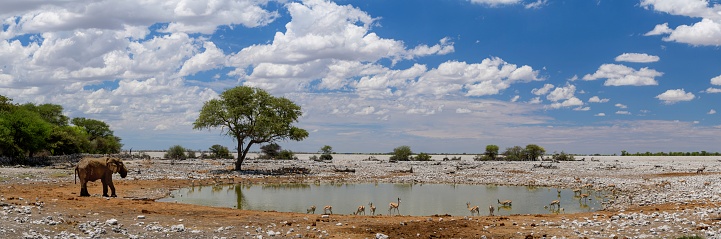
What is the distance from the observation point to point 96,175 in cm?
2689

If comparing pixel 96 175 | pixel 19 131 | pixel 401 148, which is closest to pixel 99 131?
pixel 19 131

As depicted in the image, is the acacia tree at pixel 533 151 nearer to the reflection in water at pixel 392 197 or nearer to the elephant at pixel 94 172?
the reflection in water at pixel 392 197

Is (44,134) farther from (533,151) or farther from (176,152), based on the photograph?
(533,151)

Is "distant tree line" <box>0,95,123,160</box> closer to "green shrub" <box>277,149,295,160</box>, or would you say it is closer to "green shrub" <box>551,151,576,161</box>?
"green shrub" <box>277,149,295,160</box>

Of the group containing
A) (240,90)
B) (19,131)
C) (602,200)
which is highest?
(240,90)

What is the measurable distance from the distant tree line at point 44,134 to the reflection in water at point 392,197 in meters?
34.4

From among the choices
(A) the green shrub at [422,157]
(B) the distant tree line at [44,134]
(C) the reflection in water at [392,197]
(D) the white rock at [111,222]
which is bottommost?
(C) the reflection in water at [392,197]

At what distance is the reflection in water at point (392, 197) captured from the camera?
26734 millimetres

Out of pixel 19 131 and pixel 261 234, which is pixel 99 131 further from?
pixel 261 234

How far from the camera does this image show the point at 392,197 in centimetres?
3234

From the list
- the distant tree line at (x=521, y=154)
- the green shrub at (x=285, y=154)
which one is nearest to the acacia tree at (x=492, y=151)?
the distant tree line at (x=521, y=154)

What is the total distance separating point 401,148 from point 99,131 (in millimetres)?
60714

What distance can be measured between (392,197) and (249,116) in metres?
27.8

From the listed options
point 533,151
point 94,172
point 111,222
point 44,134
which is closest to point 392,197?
point 94,172
